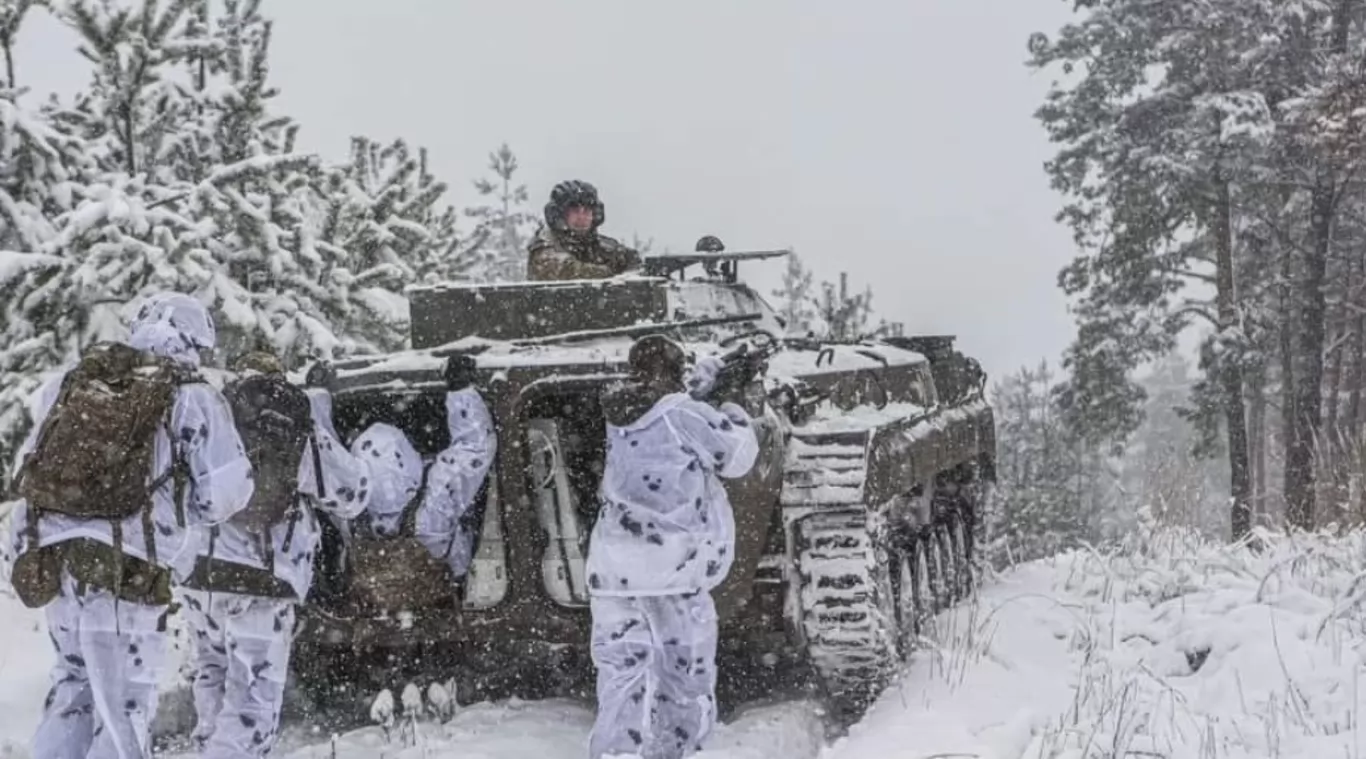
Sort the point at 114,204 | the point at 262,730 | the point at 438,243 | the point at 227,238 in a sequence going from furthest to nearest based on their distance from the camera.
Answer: the point at 438,243 → the point at 227,238 → the point at 114,204 → the point at 262,730

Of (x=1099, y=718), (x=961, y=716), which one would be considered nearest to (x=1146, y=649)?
(x=961, y=716)

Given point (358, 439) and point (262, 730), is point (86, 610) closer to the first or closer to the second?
point (262, 730)

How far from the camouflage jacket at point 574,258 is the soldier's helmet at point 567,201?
100 mm

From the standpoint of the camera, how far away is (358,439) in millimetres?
5719

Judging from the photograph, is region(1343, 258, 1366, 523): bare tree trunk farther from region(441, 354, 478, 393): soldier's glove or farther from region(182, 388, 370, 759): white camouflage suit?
region(182, 388, 370, 759): white camouflage suit

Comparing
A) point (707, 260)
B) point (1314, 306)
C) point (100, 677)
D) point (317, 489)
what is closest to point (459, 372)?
point (317, 489)

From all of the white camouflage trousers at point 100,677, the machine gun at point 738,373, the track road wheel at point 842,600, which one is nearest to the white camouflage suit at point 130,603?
the white camouflage trousers at point 100,677

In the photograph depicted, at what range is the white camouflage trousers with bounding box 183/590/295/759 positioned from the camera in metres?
5.05

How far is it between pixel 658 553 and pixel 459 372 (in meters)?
1.26

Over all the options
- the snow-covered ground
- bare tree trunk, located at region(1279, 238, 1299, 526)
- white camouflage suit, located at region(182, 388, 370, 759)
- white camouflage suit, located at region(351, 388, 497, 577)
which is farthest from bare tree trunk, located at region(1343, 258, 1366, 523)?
white camouflage suit, located at region(182, 388, 370, 759)

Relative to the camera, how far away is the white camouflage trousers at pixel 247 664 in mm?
5051

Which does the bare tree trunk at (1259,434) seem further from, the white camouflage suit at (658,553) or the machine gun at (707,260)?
the white camouflage suit at (658,553)

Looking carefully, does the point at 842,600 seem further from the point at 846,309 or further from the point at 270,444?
the point at 846,309

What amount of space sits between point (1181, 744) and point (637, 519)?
86.7 inches
